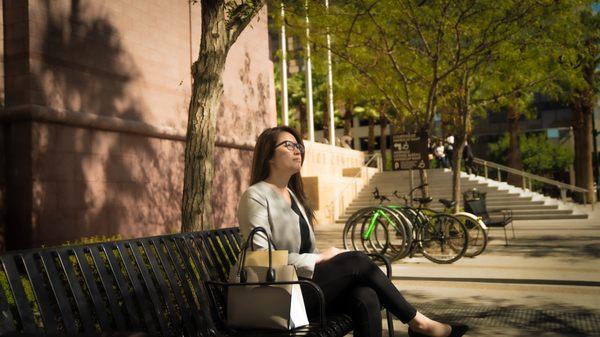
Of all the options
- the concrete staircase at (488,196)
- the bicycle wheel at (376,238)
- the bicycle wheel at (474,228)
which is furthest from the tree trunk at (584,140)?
the bicycle wheel at (376,238)

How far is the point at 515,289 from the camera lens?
291 inches

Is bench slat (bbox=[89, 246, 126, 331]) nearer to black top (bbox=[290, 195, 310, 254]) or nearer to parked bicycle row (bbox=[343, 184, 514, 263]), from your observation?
black top (bbox=[290, 195, 310, 254])

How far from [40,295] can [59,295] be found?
4.2 inches

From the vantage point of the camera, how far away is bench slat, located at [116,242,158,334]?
310 cm

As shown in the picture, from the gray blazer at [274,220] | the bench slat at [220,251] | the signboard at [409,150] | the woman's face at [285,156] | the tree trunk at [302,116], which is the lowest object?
the bench slat at [220,251]

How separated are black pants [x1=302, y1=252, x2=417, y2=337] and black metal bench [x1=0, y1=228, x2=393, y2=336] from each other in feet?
0.26

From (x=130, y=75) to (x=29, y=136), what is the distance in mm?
2453

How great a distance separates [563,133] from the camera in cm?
6644

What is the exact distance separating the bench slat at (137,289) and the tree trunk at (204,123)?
3.40 m

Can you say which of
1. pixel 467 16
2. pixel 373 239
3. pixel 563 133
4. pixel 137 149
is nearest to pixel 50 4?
pixel 137 149

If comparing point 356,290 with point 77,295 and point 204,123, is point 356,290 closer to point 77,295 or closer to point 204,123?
Result: point 77,295

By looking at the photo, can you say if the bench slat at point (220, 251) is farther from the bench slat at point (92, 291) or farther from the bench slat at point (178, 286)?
the bench slat at point (92, 291)

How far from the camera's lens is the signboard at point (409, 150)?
12.3 metres

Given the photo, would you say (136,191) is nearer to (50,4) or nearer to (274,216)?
(50,4)
